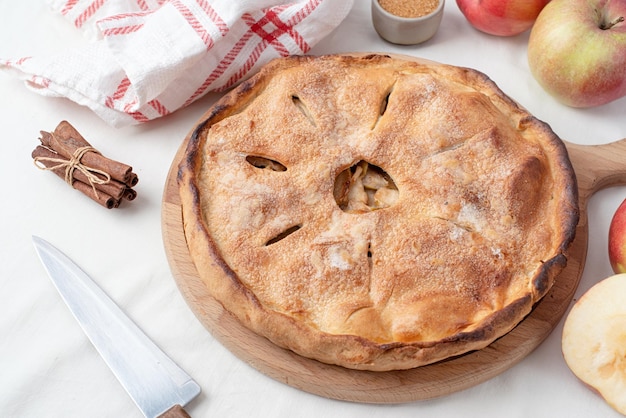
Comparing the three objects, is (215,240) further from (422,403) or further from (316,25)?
(316,25)

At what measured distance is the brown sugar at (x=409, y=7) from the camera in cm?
328

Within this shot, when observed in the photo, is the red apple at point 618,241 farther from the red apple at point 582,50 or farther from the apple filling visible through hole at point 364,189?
the apple filling visible through hole at point 364,189

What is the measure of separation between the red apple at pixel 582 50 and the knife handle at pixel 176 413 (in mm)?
2113

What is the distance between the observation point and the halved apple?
2.35m

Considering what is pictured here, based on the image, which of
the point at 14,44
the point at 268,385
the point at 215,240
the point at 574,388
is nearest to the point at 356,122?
the point at 215,240

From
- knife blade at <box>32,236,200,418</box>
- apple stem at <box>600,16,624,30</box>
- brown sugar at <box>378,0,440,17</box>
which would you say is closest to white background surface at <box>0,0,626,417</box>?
knife blade at <box>32,236,200,418</box>

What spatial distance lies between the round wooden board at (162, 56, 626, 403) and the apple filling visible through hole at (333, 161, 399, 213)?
59cm

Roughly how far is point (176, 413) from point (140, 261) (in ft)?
2.32

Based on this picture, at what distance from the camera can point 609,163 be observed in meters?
2.91

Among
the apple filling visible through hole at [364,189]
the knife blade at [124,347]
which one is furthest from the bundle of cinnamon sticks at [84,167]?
the apple filling visible through hole at [364,189]

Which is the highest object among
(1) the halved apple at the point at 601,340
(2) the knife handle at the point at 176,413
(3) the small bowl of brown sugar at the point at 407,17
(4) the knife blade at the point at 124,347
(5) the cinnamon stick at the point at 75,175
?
(5) the cinnamon stick at the point at 75,175

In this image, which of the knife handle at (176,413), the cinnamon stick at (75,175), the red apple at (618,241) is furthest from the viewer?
the cinnamon stick at (75,175)

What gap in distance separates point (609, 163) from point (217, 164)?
1.61m

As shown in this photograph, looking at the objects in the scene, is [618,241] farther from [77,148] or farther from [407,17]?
[77,148]
